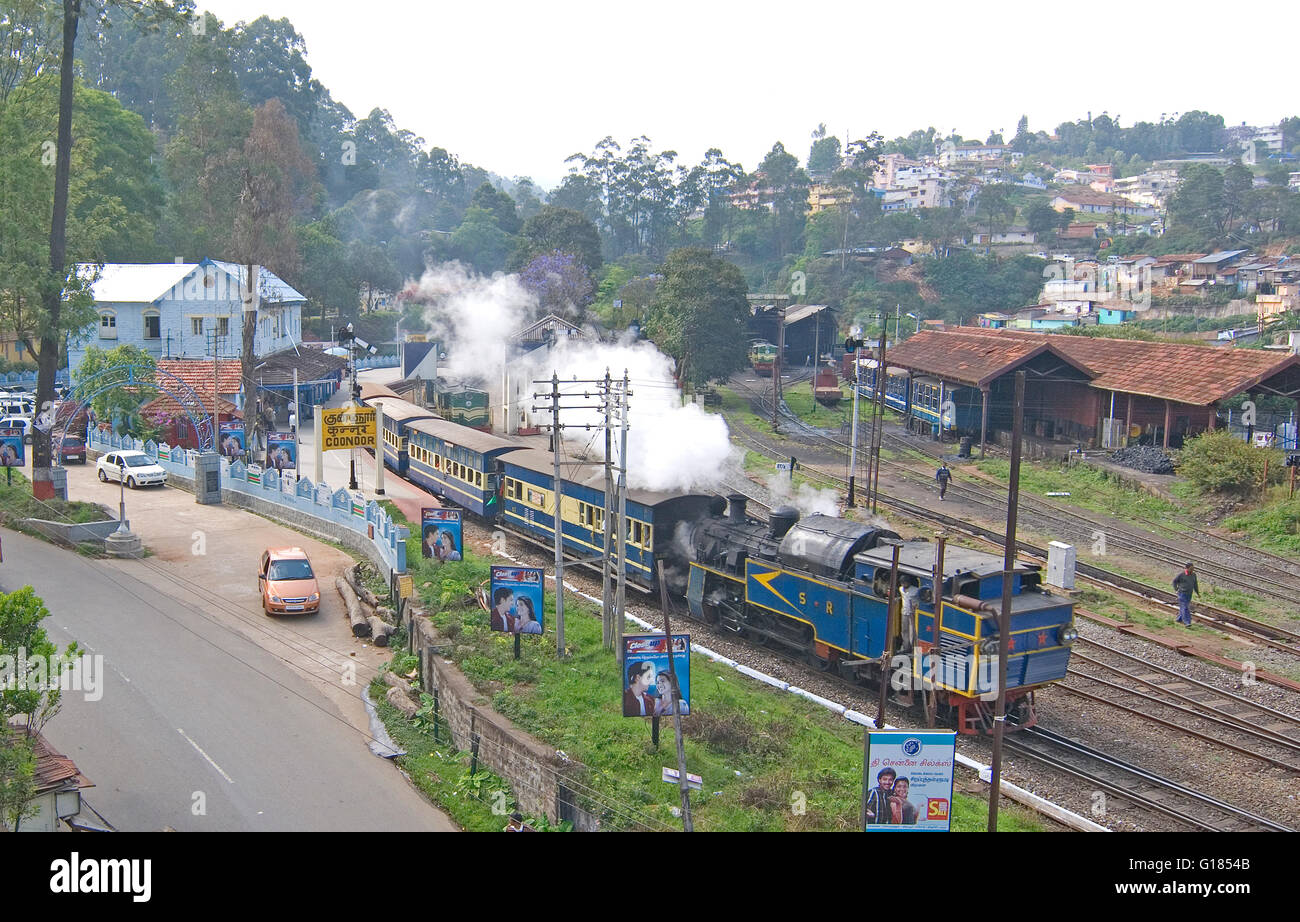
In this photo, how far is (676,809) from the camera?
14031 millimetres

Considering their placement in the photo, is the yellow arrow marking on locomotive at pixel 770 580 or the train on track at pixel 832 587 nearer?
the train on track at pixel 832 587

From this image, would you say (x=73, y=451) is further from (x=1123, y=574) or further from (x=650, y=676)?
(x=1123, y=574)

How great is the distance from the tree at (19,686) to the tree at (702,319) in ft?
144

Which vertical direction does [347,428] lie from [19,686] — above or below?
above

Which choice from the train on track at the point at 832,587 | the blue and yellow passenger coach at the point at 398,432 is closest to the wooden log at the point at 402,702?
the train on track at the point at 832,587

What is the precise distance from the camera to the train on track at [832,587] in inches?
651

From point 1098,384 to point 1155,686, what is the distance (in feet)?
82.3

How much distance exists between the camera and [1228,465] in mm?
33844

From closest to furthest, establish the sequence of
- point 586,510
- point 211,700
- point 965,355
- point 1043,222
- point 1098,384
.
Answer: point 211,700 → point 586,510 → point 1098,384 → point 965,355 → point 1043,222

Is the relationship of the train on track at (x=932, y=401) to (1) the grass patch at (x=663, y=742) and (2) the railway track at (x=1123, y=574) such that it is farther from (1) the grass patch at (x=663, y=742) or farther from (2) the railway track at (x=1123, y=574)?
(1) the grass patch at (x=663, y=742)

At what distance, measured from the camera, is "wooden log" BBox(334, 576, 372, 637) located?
73.7 ft

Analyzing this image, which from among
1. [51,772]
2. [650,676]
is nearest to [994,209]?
[650,676]

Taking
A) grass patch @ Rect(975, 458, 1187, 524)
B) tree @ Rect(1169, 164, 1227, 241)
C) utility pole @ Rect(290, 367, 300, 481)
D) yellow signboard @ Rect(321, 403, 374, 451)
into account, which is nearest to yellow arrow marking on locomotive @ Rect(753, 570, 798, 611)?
grass patch @ Rect(975, 458, 1187, 524)

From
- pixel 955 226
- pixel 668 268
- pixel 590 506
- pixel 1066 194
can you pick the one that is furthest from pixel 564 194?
pixel 590 506
